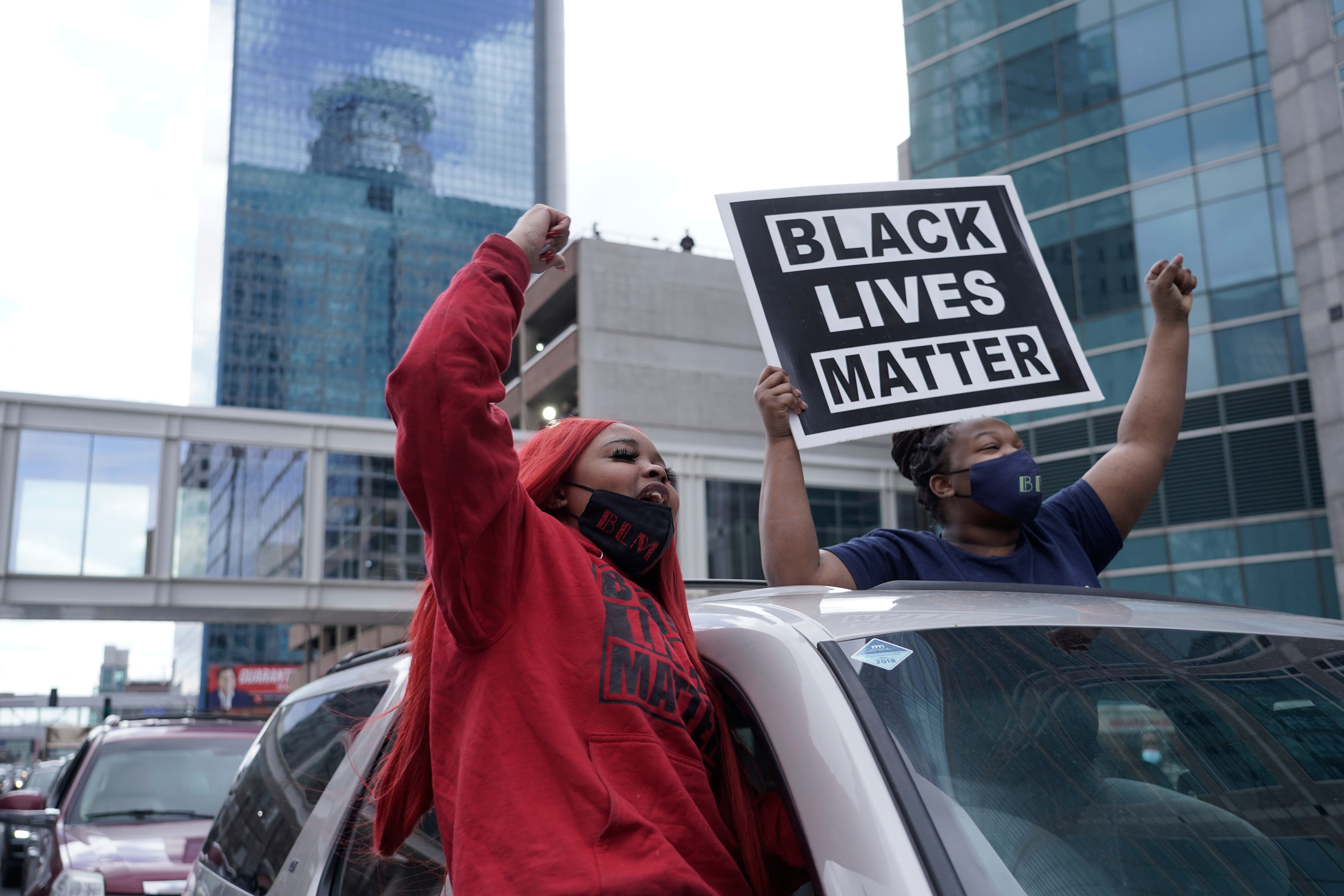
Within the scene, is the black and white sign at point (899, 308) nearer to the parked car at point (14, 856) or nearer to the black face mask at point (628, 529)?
the black face mask at point (628, 529)

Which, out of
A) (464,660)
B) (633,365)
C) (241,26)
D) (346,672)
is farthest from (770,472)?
(241,26)

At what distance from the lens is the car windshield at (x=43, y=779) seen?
16.5m

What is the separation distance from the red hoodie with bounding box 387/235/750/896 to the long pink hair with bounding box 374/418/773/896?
0.04 meters

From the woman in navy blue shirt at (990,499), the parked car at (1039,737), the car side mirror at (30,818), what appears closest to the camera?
the parked car at (1039,737)

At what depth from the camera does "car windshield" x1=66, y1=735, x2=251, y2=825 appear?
646cm

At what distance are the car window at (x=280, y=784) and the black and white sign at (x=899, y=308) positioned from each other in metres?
1.46

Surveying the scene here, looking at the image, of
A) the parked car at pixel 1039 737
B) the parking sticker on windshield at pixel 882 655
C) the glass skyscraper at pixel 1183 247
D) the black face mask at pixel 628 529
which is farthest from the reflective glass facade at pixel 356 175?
the parking sticker on windshield at pixel 882 655

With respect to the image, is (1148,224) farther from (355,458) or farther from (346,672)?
(346,672)

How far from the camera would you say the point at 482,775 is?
5.45ft

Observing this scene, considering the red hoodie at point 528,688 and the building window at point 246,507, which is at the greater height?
the building window at point 246,507

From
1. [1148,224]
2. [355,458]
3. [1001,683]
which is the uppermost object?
[1148,224]

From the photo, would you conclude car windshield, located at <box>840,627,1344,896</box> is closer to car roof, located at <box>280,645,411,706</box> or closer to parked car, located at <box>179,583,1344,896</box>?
parked car, located at <box>179,583,1344,896</box>

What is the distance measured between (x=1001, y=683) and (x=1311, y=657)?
0.63m

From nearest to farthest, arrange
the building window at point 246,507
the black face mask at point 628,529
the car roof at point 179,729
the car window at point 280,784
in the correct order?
the black face mask at point 628,529 < the car window at point 280,784 < the car roof at point 179,729 < the building window at point 246,507
